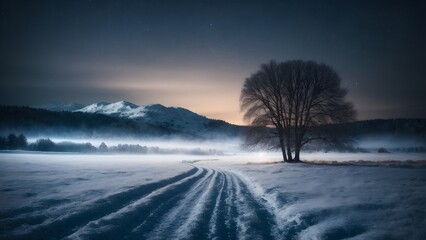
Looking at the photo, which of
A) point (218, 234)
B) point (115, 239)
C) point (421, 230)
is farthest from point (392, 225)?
point (115, 239)

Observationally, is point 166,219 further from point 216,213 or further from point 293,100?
point 293,100

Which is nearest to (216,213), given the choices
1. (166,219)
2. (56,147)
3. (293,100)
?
(166,219)

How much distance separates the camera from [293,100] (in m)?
33.0

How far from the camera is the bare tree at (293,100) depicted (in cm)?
3153

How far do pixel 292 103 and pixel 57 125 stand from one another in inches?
6077

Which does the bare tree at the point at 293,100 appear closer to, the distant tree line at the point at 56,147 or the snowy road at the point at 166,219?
the snowy road at the point at 166,219

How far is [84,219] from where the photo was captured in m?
8.39

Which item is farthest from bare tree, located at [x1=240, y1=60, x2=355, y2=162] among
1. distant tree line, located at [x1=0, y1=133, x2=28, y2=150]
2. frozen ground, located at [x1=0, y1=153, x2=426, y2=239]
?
distant tree line, located at [x1=0, y1=133, x2=28, y2=150]

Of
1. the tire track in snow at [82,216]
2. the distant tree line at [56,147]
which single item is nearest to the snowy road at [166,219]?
the tire track in snow at [82,216]

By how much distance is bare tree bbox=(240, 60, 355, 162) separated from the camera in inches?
1241

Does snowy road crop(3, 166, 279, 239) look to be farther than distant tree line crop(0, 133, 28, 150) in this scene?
No

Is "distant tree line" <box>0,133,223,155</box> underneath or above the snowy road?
above

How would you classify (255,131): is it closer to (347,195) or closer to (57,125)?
(347,195)

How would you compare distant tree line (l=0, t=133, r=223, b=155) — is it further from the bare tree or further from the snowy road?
the snowy road
